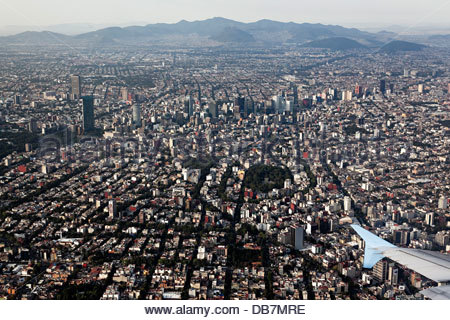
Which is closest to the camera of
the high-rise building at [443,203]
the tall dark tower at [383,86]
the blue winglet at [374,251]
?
the blue winglet at [374,251]

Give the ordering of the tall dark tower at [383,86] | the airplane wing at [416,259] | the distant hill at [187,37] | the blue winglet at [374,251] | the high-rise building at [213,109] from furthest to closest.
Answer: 1. the tall dark tower at [383,86]
2. the high-rise building at [213,109]
3. the distant hill at [187,37]
4. the blue winglet at [374,251]
5. the airplane wing at [416,259]

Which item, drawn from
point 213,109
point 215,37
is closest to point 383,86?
point 213,109

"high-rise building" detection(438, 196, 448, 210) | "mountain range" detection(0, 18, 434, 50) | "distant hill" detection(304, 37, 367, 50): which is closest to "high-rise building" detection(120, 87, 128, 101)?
"mountain range" detection(0, 18, 434, 50)

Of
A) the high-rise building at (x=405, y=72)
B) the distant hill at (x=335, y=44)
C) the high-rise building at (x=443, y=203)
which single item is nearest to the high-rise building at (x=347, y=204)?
the high-rise building at (x=443, y=203)

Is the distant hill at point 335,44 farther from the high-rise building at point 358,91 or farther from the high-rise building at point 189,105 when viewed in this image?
the high-rise building at point 189,105

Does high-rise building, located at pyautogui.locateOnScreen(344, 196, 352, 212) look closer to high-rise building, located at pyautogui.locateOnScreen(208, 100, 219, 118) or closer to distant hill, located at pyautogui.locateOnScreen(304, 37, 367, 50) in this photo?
high-rise building, located at pyautogui.locateOnScreen(208, 100, 219, 118)

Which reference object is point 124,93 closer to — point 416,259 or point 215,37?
point 215,37

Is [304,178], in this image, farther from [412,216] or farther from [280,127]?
[280,127]
